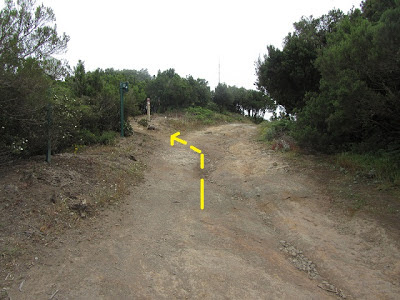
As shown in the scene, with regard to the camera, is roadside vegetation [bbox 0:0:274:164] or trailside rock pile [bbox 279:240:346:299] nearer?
trailside rock pile [bbox 279:240:346:299]

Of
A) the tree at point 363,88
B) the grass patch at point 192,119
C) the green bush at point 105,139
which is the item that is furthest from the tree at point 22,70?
the grass patch at point 192,119

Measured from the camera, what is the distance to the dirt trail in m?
3.58

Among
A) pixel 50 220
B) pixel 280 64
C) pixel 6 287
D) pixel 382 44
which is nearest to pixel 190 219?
pixel 50 220

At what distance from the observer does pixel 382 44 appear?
18.2 ft

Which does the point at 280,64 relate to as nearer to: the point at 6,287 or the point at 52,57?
the point at 52,57

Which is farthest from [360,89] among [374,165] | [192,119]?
[192,119]

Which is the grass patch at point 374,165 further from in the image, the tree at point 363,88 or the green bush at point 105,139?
the green bush at point 105,139

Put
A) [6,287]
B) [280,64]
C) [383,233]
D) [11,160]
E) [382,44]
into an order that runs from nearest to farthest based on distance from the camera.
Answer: [6,287]
[383,233]
[382,44]
[11,160]
[280,64]

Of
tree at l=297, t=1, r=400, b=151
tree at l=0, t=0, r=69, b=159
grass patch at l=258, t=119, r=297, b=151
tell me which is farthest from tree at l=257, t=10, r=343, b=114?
tree at l=0, t=0, r=69, b=159

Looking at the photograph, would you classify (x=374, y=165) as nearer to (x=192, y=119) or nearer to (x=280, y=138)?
(x=280, y=138)

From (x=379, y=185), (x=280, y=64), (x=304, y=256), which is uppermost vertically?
(x=280, y=64)

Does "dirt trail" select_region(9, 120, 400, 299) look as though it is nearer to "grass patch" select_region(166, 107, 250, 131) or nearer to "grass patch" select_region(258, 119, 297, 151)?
"grass patch" select_region(258, 119, 297, 151)

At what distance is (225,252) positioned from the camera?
4.61m

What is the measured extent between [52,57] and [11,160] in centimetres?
236
